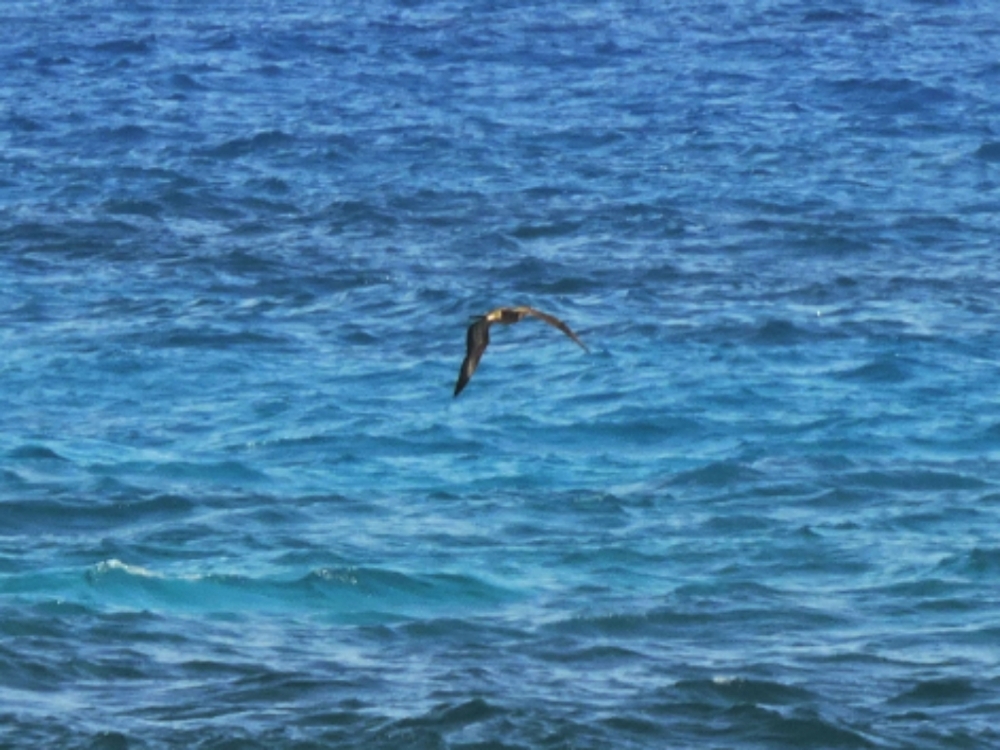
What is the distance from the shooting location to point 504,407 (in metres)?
20.6

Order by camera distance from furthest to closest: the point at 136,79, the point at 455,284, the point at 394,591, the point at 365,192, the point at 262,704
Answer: the point at 136,79, the point at 365,192, the point at 455,284, the point at 394,591, the point at 262,704

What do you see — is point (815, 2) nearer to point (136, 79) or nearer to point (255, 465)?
point (136, 79)

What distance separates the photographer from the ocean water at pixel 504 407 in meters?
13.9

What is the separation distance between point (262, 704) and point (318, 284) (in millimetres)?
11176

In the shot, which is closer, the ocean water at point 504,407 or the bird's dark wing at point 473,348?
the bird's dark wing at point 473,348

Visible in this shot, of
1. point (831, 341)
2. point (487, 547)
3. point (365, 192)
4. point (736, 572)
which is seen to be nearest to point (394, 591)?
point (487, 547)

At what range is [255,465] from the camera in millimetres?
18984

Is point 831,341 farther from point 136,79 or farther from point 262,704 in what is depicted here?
point 136,79

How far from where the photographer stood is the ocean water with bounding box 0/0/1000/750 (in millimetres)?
13875

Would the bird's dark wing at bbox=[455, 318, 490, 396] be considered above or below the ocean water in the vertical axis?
above

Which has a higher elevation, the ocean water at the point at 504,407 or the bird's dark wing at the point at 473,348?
the bird's dark wing at the point at 473,348

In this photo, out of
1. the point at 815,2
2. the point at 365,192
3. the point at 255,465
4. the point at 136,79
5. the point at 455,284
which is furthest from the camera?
the point at 815,2

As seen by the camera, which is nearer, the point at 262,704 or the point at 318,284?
the point at 262,704

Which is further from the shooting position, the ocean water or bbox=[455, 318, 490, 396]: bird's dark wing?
the ocean water
